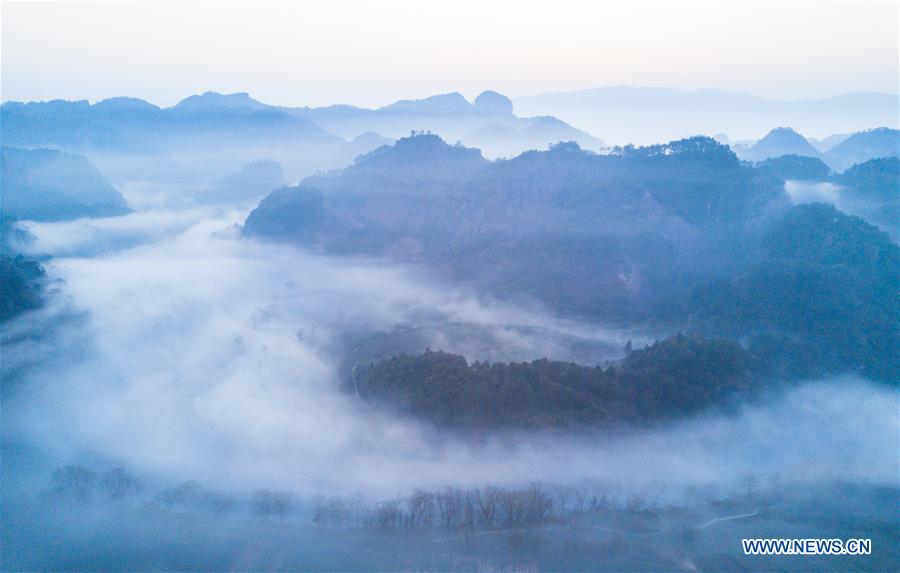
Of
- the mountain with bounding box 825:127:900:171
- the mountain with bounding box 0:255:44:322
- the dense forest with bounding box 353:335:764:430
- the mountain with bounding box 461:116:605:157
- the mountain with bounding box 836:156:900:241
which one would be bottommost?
the dense forest with bounding box 353:335:764:430

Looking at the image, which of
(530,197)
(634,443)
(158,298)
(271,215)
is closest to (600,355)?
(634,443)

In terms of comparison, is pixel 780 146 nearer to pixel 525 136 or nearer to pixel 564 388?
pixel 525 136

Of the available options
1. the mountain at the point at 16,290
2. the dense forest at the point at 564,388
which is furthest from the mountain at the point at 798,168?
the mountain at the point at 16,290

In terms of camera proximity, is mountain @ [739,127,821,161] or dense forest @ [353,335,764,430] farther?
mountain @ [739,127,821,161]

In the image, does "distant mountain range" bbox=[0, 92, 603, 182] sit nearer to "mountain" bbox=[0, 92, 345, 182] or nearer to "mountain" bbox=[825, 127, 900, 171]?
"mountain" bbox=[0, 92, 345, 182]

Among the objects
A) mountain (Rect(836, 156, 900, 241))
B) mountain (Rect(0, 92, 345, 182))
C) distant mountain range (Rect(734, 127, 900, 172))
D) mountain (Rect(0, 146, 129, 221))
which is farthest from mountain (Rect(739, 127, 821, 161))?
mountain (Rect(0, 146, 129, 221))

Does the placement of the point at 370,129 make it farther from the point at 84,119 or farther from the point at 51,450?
the point at 51,450
